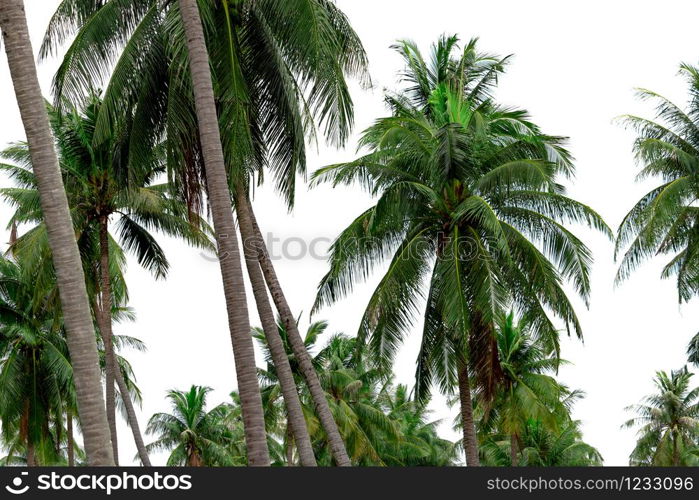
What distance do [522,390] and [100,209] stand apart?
16.8 meters

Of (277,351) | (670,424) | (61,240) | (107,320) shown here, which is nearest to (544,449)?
(670,424)

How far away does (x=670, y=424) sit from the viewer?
162 feet

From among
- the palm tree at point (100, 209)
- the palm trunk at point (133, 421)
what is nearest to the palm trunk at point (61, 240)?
the palm tree at point (100, 209)

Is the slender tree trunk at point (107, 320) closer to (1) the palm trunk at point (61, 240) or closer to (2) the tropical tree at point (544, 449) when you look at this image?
(1) the palm trunk at point (61, 240)

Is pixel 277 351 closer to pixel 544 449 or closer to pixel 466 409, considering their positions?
pixel 466 409

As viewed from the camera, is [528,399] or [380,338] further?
[528,399]

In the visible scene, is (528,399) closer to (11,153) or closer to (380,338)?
(380,338)

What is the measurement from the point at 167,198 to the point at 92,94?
36.8 feet

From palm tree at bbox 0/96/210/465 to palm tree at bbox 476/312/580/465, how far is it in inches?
443

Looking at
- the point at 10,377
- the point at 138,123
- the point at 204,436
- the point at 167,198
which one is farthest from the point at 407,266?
the point at 204,436

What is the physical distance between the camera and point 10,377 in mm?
32312

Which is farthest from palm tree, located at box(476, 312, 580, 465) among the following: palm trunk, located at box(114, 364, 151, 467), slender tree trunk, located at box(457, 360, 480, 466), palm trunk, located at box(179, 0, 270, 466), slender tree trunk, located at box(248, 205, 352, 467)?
palm trunk, located at box(179, 0, 270, 466)

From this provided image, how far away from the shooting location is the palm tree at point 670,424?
4869 centimetres

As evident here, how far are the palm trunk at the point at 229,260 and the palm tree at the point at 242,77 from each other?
193cm
